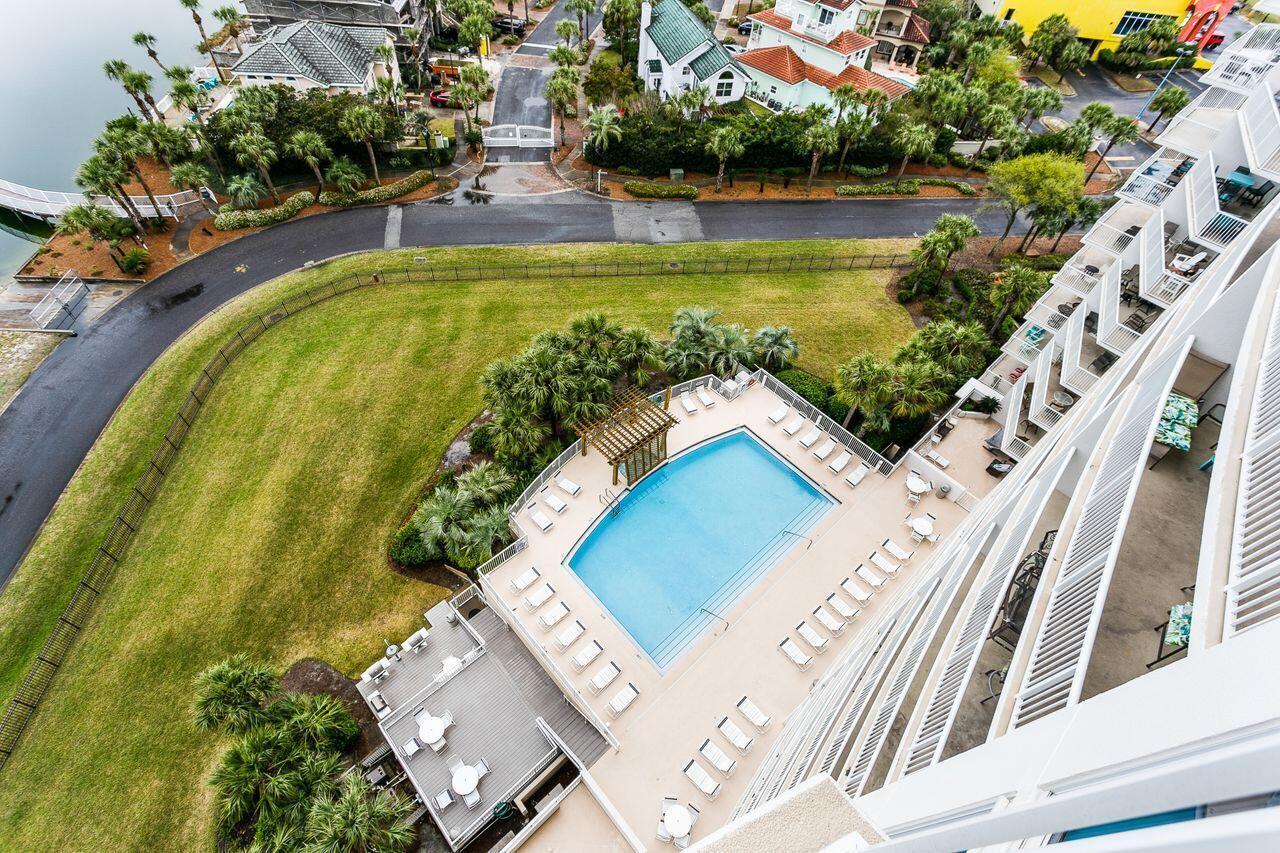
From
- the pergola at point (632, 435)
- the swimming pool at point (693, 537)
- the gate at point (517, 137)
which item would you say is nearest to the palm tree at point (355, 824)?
the swimming pool at point (693, 537)

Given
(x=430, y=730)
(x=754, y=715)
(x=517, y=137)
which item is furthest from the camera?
(x=517, y=137)

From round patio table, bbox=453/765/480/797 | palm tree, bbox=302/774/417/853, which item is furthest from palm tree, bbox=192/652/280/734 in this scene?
round patio table, bbox=453/765/480/797

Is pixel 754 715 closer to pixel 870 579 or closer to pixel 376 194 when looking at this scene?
pixel 870 579

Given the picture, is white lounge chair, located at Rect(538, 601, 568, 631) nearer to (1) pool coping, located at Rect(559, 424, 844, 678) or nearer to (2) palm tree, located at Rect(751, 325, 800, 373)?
(1) pool coping, located at Rect(559, 424, 844, 678)

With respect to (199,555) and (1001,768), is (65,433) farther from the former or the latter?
(1001,768)

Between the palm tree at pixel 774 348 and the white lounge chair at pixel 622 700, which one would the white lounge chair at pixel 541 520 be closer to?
the white lounge chair at pixel 622 700

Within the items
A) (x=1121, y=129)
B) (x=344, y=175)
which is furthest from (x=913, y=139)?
(x=344, y=175)
